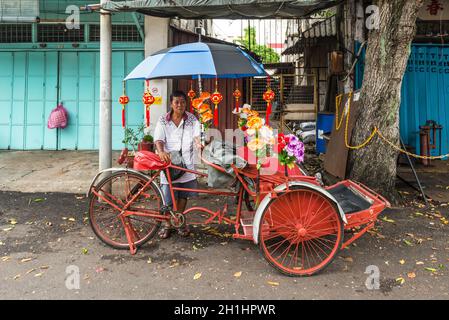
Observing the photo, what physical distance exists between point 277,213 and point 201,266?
2.96 ft

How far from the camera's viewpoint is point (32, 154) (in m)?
9.47

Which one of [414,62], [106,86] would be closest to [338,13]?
[414,62]

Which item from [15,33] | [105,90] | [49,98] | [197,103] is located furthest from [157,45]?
[197,103]

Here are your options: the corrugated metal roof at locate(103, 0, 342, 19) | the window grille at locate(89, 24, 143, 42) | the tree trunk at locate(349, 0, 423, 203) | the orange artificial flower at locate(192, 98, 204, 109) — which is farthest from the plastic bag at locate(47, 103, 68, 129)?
the tree trunk at locate(349, 0, 423, 203)

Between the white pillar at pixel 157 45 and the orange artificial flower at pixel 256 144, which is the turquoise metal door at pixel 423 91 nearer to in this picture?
the white pillar at pixel 157 45

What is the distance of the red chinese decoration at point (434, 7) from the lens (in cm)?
874

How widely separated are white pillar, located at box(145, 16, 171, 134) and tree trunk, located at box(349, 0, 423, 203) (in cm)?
411

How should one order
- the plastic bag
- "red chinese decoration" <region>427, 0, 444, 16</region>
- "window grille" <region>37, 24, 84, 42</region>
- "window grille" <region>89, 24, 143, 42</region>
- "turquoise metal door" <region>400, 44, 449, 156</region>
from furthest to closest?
"window grille" <region>37, 24, 84, 42</region>
the plastic bag
"window grille" <region>89, 24, 143, 42</region>
"turquoise metal door" <region>400, 44, 449, 156</region>
"red chinese decoration" <region>427, 0, 444, 16</region>

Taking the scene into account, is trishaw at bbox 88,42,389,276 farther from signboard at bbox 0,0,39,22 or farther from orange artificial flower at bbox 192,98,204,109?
signboard at bbox 0,0,39,22

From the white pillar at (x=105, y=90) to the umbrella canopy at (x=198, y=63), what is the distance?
1.81m

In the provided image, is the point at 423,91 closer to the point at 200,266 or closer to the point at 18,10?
the point at 200,266

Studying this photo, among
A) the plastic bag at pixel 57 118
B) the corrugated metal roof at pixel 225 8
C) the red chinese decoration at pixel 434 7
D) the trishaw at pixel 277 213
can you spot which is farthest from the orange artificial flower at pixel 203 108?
the red chinese decoration at pixel 434 7

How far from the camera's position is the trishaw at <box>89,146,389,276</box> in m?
3.74

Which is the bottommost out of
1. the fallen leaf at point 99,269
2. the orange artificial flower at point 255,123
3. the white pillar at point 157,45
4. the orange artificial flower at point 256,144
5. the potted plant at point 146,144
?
the fallen leaf at point 99,269
